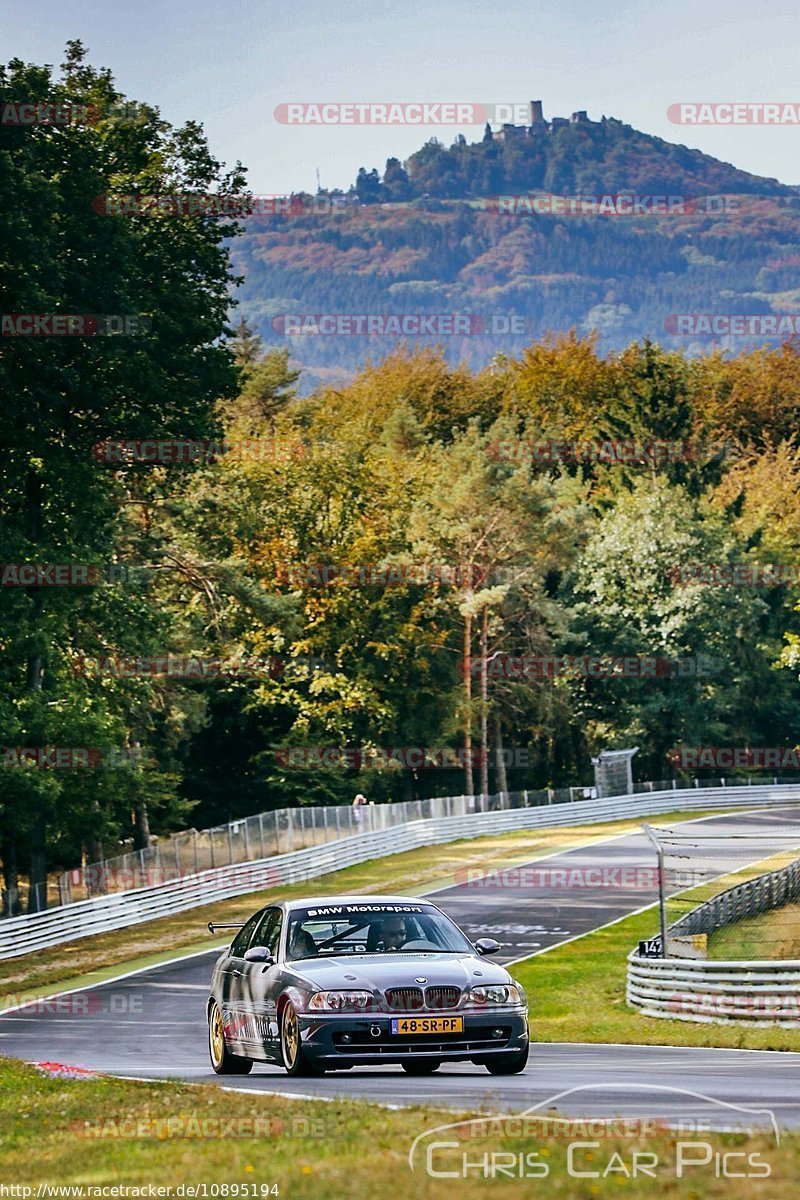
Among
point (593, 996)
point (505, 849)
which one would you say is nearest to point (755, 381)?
point (505, 849)

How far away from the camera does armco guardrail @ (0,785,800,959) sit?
40.3 m

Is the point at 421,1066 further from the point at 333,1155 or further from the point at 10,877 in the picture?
Answer: the point at 10,877

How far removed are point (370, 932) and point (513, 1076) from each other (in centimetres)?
161

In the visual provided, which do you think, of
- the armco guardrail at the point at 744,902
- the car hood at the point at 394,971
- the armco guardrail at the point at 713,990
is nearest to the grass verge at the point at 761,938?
the armco guardrail at the point at 744,902

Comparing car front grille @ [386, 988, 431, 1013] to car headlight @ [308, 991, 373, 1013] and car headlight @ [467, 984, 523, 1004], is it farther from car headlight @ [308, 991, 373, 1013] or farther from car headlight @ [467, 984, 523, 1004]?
car headlight @ [467, 984, 523, 1004]

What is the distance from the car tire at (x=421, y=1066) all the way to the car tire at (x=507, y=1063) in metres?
0.42

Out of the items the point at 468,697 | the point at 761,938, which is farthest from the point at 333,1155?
the point at 468,697

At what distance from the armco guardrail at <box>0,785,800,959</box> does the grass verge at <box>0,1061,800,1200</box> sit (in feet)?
93.2

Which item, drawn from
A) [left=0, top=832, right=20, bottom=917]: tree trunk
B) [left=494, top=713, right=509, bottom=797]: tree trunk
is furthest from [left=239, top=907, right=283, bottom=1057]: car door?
[left=494, top=713, right=509, bottom=797]: tree trunk

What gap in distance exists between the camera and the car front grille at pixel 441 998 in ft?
43.8

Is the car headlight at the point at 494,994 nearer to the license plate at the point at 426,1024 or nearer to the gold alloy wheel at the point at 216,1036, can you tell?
the license plate at the point at 426,1024

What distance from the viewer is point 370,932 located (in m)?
14.7

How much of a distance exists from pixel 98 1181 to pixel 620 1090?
15.5ft

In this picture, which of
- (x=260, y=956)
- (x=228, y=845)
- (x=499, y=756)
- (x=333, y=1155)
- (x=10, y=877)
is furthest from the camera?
(x=499, y=756)
